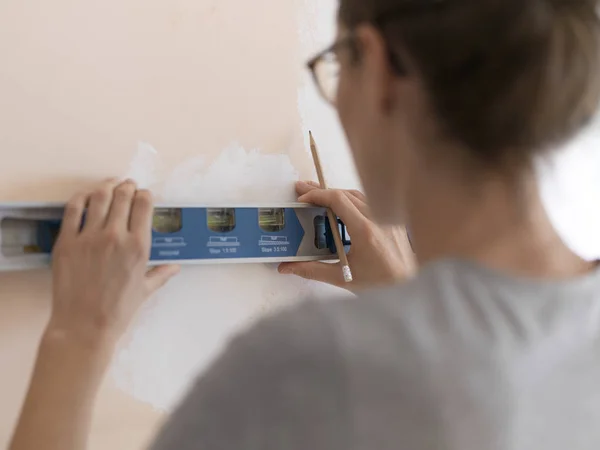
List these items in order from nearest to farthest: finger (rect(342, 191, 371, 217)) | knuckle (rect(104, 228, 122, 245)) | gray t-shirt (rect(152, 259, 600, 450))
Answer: gray t-shirt (rect(152, 259, 600, 450)), knuckle (rect(104, 228, 122, 245)), finger (rect(342, 191, 371, 217))

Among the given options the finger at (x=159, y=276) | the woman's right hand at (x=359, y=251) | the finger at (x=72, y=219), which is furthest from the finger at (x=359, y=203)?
the finger at (x=72, y=219)

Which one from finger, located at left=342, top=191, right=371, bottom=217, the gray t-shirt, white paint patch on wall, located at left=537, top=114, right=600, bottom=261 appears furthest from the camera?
white paint patch on wall, located at left=537, top=114, right=600, bottom=261

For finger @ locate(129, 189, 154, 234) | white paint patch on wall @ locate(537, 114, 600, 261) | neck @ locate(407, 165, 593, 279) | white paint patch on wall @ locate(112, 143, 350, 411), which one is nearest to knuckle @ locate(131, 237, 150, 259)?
finger @ locate(129, 189, 154, 234)

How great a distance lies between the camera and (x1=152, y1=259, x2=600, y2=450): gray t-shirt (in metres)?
0.38

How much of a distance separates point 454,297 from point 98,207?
0.43 metres

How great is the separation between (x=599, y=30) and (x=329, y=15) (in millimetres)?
569

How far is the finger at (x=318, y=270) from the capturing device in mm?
847

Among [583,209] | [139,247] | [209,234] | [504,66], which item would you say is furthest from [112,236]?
[583,209]

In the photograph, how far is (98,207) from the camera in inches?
25.9

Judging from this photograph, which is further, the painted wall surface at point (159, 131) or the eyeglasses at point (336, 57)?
the painted wall surface at point (159, 131)

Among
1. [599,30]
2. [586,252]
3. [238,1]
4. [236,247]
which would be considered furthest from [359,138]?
[586,252]

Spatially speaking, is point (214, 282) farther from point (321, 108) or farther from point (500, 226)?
point (500, 226)

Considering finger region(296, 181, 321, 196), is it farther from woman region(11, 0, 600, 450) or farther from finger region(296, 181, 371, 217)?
woman region(11, 0, 600, 450)

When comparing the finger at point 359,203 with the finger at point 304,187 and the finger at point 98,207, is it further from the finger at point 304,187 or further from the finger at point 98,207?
the finger at point 98,207
